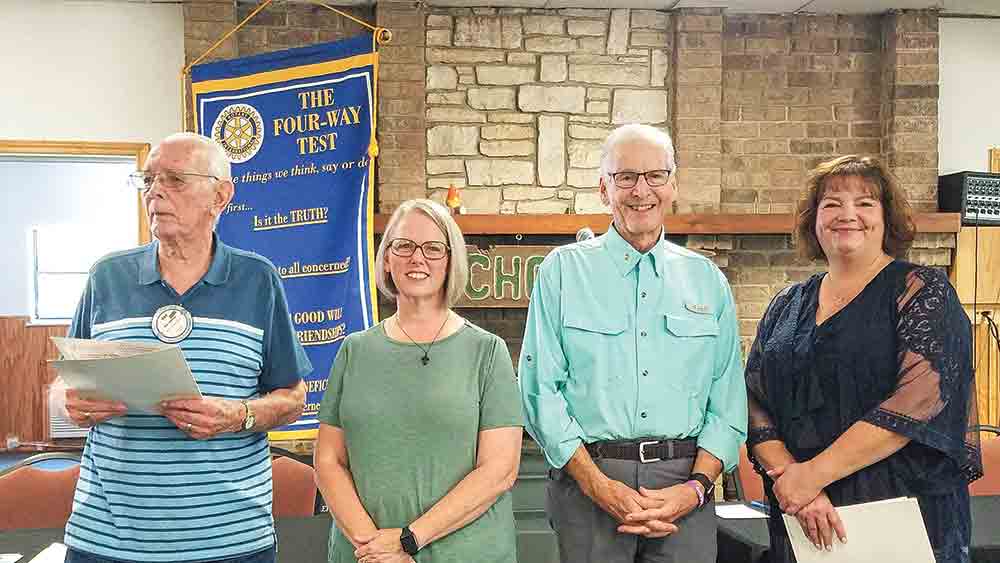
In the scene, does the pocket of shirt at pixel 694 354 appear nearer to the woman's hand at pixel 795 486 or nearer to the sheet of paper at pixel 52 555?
the woman's hand at pixel 795 486

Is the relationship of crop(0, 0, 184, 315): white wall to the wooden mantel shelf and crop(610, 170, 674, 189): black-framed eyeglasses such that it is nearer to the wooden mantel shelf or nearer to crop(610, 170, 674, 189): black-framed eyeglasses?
the wooden mantel shelf

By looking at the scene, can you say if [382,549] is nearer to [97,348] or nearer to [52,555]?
[97,348]

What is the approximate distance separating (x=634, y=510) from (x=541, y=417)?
28 centimetres

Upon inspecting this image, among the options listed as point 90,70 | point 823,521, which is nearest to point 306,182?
point 90,70

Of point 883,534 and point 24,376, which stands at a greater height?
point 883,534

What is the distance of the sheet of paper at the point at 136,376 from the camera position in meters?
1.49

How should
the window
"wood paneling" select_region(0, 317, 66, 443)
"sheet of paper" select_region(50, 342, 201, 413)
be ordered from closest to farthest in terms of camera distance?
"sheet of paper" select_region(50, 342, 201, 413) → "wood paneling" select_region(0, 317, 66, 443) → the window

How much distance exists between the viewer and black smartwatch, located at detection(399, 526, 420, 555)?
1639 millimetres

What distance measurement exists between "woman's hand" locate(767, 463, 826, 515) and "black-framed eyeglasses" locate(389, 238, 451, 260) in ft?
2.89

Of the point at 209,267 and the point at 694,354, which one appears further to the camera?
the point at 694,354

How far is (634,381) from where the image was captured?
191 centimetres

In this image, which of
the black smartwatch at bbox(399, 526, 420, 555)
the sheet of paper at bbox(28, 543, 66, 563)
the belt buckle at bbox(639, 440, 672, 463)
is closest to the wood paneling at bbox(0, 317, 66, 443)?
the sheet of paper at bbox(28, 543, 66, 563)

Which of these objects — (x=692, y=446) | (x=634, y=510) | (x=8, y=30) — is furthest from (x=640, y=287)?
(x=8, y=30)

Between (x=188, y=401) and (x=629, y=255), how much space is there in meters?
1.01
